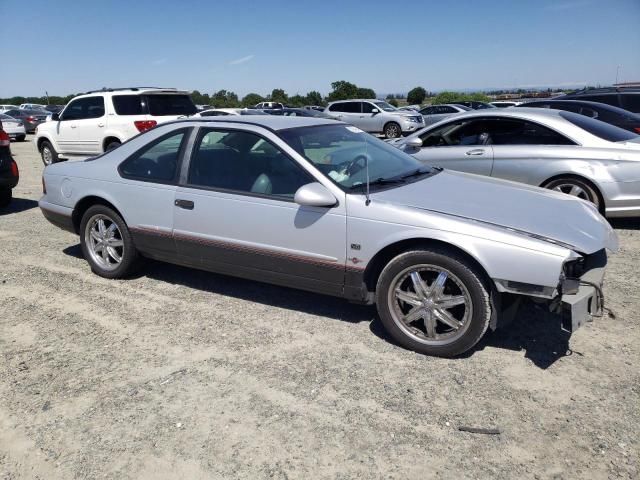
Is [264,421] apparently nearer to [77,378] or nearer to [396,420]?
[396,420]

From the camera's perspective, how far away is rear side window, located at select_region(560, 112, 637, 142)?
20.4 feet

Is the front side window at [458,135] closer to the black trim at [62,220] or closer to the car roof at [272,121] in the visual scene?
the car roof at [272,121]

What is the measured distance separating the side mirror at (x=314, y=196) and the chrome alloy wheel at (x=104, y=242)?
2.13 metres

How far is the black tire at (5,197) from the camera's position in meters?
8.09

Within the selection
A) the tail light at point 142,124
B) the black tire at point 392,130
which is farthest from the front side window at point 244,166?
the black tire at point 392,130

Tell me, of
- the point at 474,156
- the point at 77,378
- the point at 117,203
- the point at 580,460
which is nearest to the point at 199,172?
the point at 117,203

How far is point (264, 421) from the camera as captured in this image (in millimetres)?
2883

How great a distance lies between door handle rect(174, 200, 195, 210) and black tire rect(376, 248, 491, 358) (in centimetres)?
170

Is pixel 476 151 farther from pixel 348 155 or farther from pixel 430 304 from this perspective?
pixel 430 304

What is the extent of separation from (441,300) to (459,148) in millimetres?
3823

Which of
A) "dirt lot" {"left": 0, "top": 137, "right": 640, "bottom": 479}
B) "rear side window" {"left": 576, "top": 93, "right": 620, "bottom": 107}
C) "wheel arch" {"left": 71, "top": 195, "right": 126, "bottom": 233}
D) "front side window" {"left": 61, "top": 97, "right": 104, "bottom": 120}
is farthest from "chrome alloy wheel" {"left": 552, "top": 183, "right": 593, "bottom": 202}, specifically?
"front side window" {"left": 61, "top": 97, "right": 104, "bottom": 120}

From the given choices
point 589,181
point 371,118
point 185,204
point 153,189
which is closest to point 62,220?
point 153,189

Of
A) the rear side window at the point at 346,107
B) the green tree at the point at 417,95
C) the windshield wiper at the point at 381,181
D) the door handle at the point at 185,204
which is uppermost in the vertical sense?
the green tree at the point at 417,95

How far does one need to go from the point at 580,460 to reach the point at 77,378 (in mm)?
2925
